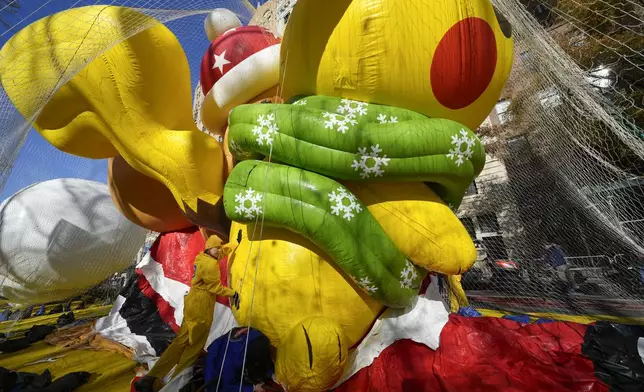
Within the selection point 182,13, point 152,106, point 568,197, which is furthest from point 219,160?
point 568,197

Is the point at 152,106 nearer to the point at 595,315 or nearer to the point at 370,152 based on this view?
the point at 370,152

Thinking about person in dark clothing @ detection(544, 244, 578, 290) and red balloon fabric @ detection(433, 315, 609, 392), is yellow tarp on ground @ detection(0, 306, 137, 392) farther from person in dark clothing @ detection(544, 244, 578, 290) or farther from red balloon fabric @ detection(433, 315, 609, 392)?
person in dark clothing @ detection(544, 244, 578, 290)

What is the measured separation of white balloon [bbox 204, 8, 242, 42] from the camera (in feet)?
10.3

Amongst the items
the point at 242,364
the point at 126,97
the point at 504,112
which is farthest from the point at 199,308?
the point at 504,112

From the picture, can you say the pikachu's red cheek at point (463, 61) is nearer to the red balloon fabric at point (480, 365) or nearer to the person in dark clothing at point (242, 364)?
the red balloon fabric at point (480, 365)

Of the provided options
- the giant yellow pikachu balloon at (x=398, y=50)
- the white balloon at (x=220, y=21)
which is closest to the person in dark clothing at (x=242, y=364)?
the giant yellow pikachu balloon at (x=398, y=50)

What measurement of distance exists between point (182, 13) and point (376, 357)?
7.78 feet

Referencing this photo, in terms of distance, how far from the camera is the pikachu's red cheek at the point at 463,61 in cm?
180

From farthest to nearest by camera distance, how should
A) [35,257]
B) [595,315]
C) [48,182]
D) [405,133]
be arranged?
[48,182] < [35,257] < [595,315] < [405,133]

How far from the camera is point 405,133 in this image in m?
1.76

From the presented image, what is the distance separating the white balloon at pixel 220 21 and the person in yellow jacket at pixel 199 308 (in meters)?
2.13

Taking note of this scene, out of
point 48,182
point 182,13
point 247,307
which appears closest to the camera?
point 247,307

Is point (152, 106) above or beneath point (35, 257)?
above

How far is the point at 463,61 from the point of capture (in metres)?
1.82
